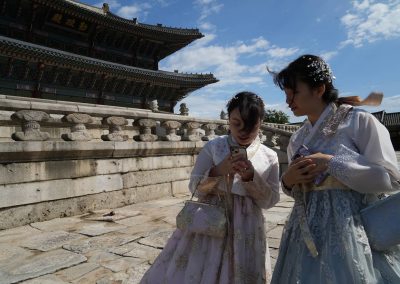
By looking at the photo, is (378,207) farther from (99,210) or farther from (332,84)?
(99,210)

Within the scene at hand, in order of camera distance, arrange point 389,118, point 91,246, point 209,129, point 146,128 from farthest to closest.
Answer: point 389,118
point 209,129
point 146,128
point 91,246

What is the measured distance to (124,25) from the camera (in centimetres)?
1482

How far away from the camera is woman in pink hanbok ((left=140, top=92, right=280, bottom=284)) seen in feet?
6.05

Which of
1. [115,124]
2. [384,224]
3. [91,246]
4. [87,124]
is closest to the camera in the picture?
[384,224]

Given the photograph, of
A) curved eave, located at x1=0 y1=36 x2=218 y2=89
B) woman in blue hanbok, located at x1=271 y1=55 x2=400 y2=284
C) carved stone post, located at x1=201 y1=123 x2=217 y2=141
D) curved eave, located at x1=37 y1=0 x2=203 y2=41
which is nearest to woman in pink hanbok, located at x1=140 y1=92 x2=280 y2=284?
woman in blue hanbok, located at x1=271 y1=55 x2=400 y2=284

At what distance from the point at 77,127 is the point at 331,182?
5198mm

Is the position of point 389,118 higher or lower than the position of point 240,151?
higher

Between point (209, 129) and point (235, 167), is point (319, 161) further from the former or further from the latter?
point (209, 129)

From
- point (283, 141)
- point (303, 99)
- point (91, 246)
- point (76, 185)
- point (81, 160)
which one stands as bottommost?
point (91, 246)

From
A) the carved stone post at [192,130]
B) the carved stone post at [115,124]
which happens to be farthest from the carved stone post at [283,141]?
the carved stone post at [115,124]

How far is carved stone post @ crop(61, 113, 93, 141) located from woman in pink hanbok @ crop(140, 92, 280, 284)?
159 inches

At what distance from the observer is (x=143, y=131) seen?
7.14 metres

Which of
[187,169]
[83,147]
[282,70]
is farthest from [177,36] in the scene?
[282,70]

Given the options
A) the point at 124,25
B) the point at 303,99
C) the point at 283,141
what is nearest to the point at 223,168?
the point at 303,99
